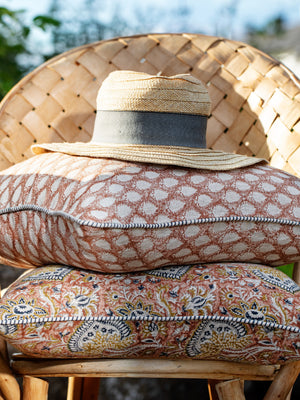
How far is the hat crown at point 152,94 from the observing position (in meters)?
0.81

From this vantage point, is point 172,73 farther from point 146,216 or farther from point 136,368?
point 136,368

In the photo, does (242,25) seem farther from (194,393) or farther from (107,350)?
(107,350)

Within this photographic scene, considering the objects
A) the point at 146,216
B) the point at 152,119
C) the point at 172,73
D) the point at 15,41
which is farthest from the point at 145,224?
the point at 15,41

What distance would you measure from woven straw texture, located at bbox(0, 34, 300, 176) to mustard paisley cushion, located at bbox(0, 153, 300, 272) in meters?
0.38

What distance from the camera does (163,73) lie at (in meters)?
1.24

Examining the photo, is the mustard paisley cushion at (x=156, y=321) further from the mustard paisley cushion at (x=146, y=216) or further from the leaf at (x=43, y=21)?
the leaf at (x=43, y=21)

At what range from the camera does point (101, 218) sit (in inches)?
24.9

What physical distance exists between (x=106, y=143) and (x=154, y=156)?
0.12 metres

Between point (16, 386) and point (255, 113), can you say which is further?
point (255, 113)

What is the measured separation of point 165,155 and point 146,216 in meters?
0.14

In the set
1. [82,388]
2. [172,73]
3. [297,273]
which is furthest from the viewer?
[172,73]

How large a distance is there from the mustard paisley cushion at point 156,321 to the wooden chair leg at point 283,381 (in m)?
0.05

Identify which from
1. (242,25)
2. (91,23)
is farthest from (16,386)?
(242,25)

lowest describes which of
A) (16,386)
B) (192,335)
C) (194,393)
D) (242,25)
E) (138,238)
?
(194,393)
